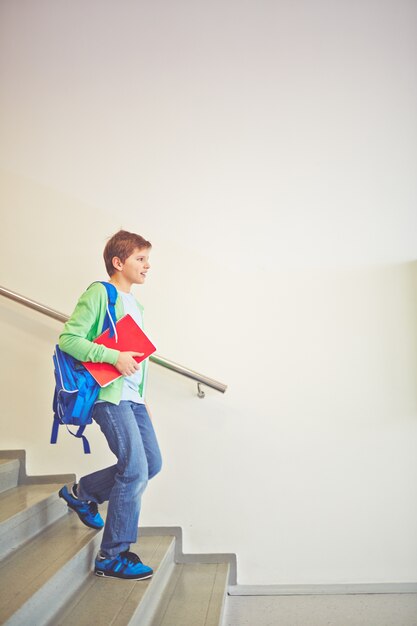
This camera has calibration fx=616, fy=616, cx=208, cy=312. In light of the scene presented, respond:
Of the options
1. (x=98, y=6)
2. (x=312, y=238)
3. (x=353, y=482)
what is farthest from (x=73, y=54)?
(x=353, y=482)

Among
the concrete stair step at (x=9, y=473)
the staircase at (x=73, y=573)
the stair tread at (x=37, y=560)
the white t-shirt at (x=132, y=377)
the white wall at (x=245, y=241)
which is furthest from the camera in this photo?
the white wall at (x=245, y=241)

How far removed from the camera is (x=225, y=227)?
10.0 ft

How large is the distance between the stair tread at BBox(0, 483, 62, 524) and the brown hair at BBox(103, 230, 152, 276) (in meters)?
0.97

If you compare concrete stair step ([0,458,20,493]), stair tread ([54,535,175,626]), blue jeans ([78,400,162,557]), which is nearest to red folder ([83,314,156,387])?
blue jeans ([78,400,162,557])

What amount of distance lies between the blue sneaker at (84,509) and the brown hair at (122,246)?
907mm

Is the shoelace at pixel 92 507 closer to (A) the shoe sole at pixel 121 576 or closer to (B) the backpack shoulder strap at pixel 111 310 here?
(A) the shoe sole at pixel 121 576

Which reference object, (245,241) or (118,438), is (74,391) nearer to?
(118,438)

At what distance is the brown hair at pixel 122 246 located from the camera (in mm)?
2457

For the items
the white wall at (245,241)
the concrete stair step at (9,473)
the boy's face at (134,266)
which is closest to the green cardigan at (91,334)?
the boy's face at (134,266)

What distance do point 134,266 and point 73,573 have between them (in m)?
1.14

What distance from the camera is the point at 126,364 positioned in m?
2.18

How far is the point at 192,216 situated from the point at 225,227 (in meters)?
0.17

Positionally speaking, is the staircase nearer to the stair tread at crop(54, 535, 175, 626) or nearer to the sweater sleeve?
the stair tread at crop(54, 535, 175, 626)

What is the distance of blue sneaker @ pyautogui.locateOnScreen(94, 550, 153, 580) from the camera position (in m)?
2.18
